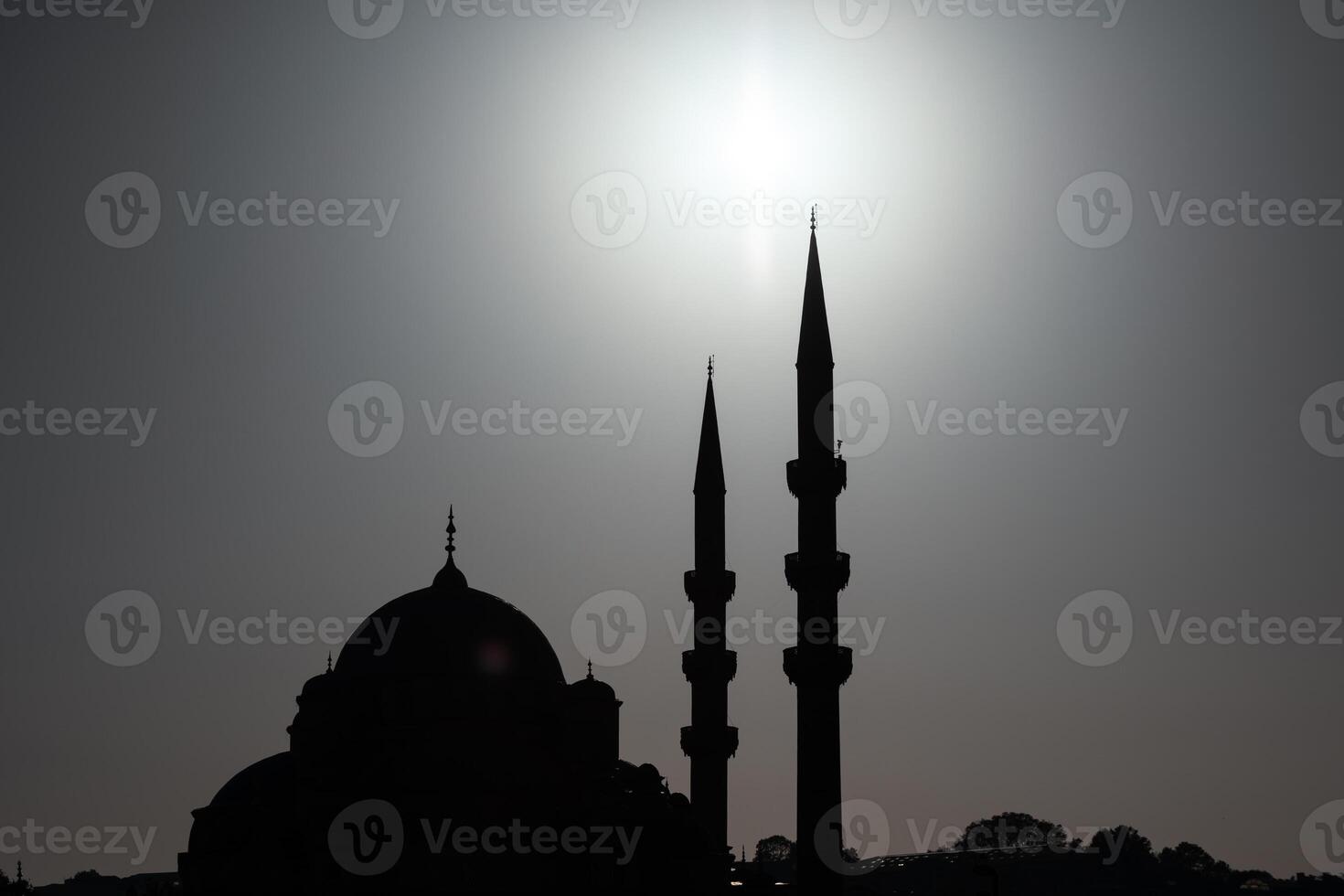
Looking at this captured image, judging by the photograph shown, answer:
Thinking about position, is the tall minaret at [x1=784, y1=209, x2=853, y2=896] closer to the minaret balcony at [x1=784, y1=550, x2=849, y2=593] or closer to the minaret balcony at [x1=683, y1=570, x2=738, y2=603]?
the minaret balcony at [x1=784, y1=550, x2=849, y2=593]

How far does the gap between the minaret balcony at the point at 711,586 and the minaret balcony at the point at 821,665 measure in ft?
28.3

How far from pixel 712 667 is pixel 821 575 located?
8.72 meters

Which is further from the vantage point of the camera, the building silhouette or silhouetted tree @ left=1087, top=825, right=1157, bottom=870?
silhouetted tree @ left=1087, top=825, right=1157, bottom=870

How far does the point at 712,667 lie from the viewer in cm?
4334

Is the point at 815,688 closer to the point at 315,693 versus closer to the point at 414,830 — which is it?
the point at 414,830

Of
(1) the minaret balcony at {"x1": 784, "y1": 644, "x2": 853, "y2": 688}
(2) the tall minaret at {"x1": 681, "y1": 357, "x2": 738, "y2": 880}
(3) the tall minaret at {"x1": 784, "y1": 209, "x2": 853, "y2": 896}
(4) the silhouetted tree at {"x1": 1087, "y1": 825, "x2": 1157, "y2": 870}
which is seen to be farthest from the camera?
(4) the silhouetted tree at {"x1": 1087, "y1": 825, "x2": 1157, "y2": 870}

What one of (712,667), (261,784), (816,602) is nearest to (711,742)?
(712,667)

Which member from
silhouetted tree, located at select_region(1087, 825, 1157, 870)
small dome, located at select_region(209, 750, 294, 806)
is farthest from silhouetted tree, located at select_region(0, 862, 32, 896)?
silhouetted tree, located at select_region(1087, 825, 1157, 870)

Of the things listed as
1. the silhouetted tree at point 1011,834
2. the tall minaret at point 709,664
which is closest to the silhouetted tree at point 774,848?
the silhouetted tree at point 1011,834

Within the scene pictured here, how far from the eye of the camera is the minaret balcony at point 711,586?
144ft

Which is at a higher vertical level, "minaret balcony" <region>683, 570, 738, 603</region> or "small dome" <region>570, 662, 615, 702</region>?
"minaret balcony" <region>683, 570, 738, 603</region>

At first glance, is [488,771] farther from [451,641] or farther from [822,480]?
[822,480]

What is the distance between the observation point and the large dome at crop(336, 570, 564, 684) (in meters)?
37.1

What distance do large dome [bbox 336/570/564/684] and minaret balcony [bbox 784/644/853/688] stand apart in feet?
21.6
